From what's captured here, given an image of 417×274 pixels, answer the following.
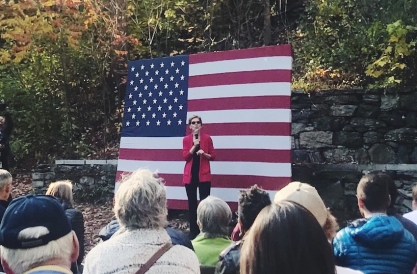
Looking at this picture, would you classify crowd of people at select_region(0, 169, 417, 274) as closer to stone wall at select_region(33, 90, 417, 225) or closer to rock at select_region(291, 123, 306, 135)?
stone wall at select_region(33, 90, 417, 225)

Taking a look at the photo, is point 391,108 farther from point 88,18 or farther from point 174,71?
point 88,18

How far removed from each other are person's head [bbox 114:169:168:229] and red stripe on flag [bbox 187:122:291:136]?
4.19 metres

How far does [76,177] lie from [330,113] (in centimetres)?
410

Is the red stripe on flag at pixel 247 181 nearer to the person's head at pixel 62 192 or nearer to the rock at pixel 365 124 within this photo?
the rock at pixel 365 124

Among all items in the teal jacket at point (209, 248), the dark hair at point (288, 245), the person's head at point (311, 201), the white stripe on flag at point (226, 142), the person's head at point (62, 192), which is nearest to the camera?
the dark hair at point (288, 245)

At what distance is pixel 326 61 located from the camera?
26.0 feet

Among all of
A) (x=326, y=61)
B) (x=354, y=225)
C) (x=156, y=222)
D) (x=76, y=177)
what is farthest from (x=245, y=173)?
(x=156, y=222)

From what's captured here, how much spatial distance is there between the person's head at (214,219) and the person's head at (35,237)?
1.23 metres

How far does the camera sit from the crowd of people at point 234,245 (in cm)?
141

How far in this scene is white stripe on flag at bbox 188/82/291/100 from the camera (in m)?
6.37

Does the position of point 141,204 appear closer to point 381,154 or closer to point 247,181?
point 247,181

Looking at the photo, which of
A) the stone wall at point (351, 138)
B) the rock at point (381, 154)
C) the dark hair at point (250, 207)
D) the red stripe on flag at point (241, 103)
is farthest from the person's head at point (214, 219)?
the rock at point (381, 154)

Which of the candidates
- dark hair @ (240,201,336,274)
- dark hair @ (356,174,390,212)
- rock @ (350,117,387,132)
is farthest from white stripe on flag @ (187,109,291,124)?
dark hair @ (240,201,336,274)

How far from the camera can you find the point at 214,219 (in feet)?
9.98
